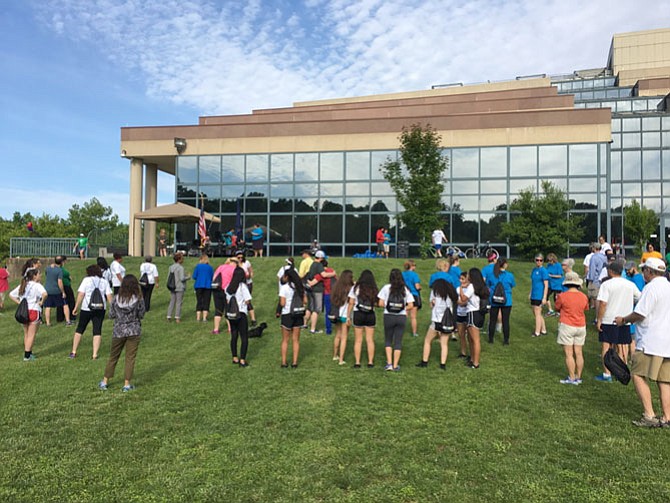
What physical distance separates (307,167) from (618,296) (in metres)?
20.7

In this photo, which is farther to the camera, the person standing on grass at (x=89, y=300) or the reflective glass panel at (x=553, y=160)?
the reflective glass panel at (x=553, y=160)

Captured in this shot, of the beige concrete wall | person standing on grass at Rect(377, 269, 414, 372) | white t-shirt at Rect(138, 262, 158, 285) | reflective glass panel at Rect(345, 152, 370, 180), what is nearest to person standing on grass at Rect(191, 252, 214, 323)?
white t-shirt at Rect(138, 262, 158, 285)

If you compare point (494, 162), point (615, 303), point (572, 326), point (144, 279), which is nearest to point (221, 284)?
point (144, 279)

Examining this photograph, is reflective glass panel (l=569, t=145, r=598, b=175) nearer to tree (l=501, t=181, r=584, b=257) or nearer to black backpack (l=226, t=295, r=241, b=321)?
tree (l=501, t=181, r=584, b=257)

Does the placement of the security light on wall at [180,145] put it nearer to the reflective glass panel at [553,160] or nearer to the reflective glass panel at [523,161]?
the reflective glass panel at [523,161]

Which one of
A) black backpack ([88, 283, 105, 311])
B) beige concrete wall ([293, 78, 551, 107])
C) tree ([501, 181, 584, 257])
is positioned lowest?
black backpack ([88, 283, 105, 311])

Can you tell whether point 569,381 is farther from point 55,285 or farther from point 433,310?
point 55,285

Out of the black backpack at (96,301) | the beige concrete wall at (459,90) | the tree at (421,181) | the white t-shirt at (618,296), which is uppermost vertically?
the beige concrete wall at (459,90)

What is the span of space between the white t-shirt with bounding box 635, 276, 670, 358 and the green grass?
0.90 metres

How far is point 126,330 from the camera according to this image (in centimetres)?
686

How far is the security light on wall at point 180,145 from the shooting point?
86.7 feet

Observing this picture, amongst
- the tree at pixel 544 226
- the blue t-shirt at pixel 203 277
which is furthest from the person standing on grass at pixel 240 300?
the tree at pixel 544 226

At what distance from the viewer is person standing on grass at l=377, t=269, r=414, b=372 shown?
7.53m

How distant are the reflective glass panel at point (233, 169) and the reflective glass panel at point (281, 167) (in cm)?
179
